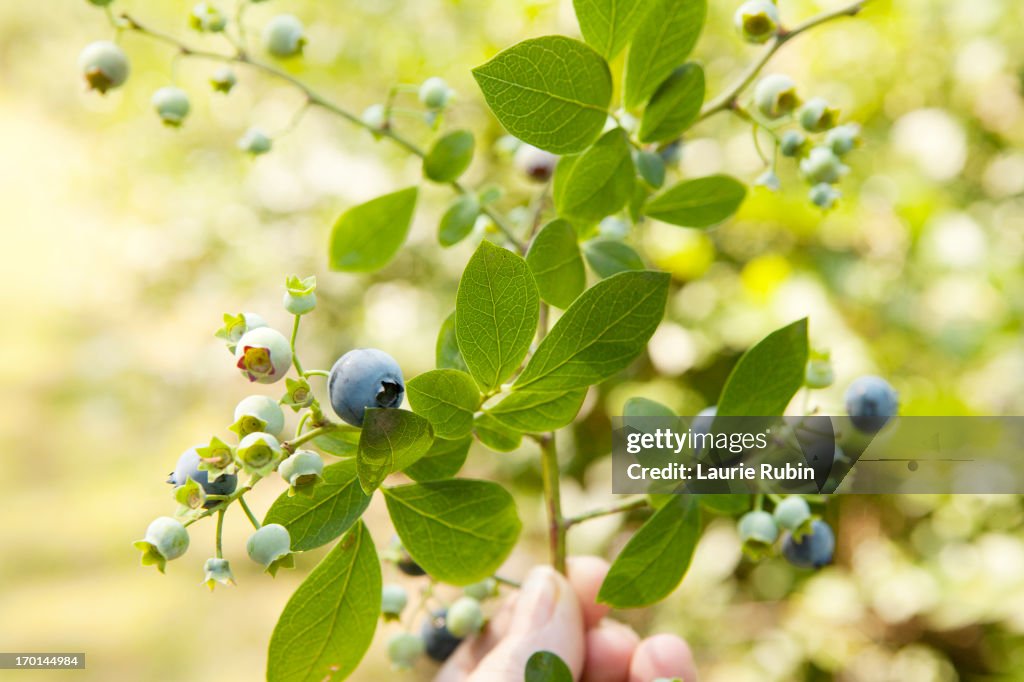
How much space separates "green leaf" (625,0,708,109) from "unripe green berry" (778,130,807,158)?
0.15 meters

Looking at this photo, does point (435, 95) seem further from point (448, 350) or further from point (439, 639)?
point (439, 639)

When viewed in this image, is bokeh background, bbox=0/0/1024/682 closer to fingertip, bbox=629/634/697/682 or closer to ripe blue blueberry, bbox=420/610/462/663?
fingertip, bbox=629/634/697/682

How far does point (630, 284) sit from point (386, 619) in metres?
0.44

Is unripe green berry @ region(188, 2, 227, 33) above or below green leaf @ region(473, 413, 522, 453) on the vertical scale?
above

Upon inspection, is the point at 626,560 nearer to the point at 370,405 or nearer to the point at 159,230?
the point at 370,405

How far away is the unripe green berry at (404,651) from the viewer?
82 centimetres

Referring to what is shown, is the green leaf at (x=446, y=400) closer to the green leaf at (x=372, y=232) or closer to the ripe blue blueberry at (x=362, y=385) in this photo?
the ripe blue blueberry at (x=362, y=385)

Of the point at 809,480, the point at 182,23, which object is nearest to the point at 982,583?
the point at 809,480

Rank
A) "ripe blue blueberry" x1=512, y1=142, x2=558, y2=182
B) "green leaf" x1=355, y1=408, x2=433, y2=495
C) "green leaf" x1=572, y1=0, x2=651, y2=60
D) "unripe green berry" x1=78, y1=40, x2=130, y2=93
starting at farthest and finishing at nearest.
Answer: "ripe blue blueberry" x1=512, y1=142, x2=558, y2=182 < "unripe green berry" x1=78, y1=40, x2=130, y2=93 < "green leaf" x1=572, y1=0, x2=651, y2=60 < "green leaf" x1=355, y1=408, x2=433, y2=495

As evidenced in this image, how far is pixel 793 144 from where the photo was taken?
2.24 feet

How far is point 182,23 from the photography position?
2.04 meters

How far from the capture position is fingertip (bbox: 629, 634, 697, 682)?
86cm

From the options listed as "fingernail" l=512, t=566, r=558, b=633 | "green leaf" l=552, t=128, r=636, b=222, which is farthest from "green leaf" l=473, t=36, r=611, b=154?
"fingernail" l=512, t=566, r=558, b=633

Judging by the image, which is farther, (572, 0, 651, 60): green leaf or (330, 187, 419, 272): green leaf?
(330, 187, 419, 272): green leaf
